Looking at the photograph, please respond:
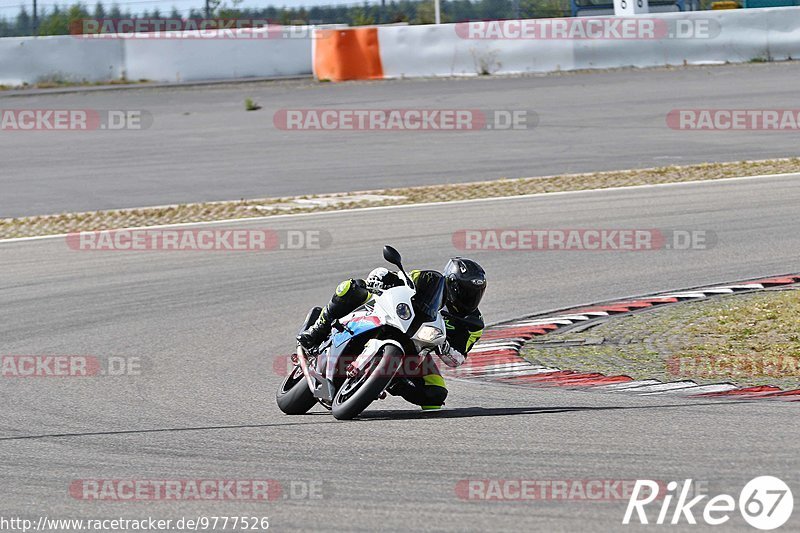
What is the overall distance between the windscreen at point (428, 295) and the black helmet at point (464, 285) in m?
0.11

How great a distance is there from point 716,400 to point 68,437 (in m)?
3.69

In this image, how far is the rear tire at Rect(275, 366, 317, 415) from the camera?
7496 mm

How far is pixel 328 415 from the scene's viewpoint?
7512 mm

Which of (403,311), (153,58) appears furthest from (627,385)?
(153,58)

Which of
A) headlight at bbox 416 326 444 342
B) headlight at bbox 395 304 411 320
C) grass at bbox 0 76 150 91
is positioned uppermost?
grass at bbox 0 76 150 91

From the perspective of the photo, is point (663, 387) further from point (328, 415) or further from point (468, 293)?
point (328, 415)

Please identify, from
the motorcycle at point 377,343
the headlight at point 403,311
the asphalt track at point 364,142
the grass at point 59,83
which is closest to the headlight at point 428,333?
the motorcycle at point 377,343

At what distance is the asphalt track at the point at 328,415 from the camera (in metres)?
5.56

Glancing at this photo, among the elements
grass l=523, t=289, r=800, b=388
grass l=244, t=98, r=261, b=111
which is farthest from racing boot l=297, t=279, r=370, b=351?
grass l=244, t=98, r=261, b=111

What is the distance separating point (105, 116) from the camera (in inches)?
972

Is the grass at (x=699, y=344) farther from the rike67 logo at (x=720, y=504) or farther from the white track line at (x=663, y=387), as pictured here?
the rike67 logo at (x=720, y=504)

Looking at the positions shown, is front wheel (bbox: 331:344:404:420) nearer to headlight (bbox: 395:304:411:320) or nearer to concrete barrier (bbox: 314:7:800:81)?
headlight (bbox: 395:304:411:320)

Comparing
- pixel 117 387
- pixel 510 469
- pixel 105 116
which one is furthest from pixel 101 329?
pixel 105 116

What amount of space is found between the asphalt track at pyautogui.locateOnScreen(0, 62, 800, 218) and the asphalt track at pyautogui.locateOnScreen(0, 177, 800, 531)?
11.4 feet
